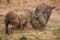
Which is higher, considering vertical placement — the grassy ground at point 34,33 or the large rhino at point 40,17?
the large rhino at point 40,17

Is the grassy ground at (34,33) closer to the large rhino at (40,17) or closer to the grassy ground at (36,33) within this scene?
the grassy ground at (36,33)

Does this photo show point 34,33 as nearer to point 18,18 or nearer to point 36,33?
point 36,33

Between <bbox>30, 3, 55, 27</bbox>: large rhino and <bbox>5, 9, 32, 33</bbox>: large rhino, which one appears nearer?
<bbox>5, 9, 32, 33</bbox>: large rhino

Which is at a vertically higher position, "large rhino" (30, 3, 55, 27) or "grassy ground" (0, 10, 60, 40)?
"large rhino" (30, 3, 55, 27)

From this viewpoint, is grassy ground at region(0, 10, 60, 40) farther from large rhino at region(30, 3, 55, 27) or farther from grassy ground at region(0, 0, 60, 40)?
large rhino at region(30, 3, 55, 27)

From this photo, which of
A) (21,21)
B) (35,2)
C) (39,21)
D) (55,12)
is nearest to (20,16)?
(21,21)

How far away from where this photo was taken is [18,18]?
8.96m

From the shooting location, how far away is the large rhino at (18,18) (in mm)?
8766

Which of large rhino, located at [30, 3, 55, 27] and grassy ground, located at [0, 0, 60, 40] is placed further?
large rhino, located at [30, 3, 55, 27]

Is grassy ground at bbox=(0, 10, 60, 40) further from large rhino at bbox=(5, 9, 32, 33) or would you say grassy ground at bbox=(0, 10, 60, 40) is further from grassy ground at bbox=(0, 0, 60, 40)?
large rhino at bbox=(5, 9, 32, 33)

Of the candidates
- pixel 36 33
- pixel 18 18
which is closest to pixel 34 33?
pixel 36 33

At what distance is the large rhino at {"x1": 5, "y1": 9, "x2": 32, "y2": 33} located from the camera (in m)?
8.77

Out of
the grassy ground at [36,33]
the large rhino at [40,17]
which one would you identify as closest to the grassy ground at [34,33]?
the grassy ground at [36,33]

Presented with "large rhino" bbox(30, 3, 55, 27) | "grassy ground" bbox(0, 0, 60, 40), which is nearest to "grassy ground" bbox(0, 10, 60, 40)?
"grassy ground" bbox(0, 0, 60, 40)
